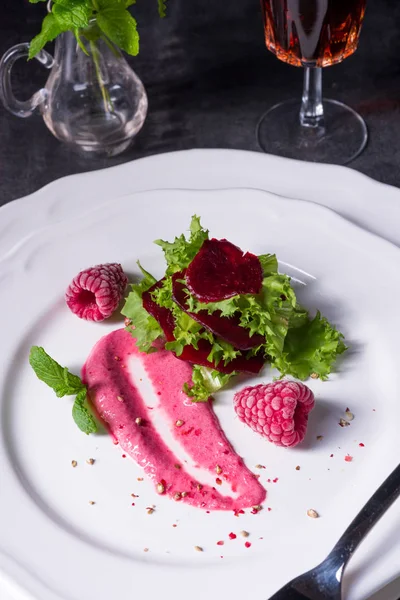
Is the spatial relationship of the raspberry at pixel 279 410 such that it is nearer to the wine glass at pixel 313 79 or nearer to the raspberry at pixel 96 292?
the raspberry at pixel 96 292

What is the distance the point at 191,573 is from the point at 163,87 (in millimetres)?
1606

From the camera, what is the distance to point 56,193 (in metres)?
2.41

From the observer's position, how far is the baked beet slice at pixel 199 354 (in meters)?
1.97

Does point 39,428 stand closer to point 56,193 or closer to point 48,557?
point 48,557

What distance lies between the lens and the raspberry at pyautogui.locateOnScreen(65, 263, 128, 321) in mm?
2084

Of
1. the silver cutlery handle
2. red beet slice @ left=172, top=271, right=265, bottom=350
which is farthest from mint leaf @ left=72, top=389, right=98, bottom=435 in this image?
the silver cutlery handle

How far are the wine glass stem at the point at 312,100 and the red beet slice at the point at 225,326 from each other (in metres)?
0.90

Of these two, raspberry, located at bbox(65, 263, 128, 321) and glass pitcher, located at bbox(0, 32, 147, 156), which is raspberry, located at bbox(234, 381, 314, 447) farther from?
glass pitcher, located at bbox(0, 32, 147, 156)

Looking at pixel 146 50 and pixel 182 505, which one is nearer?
pixel 182 505

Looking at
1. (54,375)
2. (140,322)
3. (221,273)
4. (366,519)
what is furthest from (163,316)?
(366,519)

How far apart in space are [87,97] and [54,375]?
887 millimetres

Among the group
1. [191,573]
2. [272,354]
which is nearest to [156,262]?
[272,354]

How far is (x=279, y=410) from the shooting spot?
181 centimetres

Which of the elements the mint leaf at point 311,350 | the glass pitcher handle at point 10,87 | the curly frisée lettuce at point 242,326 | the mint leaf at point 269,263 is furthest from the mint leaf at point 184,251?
the glass pitcher handle at point 10,87
